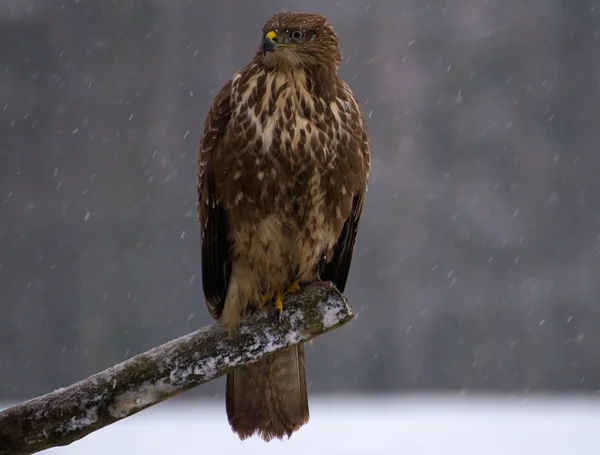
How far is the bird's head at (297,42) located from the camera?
9.00 feet

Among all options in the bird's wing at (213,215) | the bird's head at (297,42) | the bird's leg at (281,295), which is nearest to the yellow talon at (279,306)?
the bird's leg at (281,295)

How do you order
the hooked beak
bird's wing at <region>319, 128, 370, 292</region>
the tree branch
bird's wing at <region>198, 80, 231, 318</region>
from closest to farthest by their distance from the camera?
the tree branch < the hooked beak < bird's wing at <region>198, 80, 231, 318</region> < bird's wing at <region>319, 128, 370, 292</region>

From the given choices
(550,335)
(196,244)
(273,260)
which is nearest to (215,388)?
(196,244)

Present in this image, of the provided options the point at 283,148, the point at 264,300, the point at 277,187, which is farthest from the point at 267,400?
the point at 283,148

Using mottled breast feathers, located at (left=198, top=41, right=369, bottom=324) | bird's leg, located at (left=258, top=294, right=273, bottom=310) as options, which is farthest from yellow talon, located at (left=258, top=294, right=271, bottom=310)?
mottled breast feathers, located at (left=198, top=41, right=369, bottom=324)

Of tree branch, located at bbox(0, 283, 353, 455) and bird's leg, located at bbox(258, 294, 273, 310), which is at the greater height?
bird's leg, located at bbox(258, 294, 273, 310)

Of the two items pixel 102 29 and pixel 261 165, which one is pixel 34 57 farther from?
pixel 261 165

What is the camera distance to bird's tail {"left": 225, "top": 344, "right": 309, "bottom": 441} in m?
2.96

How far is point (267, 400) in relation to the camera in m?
2.97

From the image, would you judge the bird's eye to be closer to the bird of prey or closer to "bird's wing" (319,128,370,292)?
the bird of prey

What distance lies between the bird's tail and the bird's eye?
1.01 meters

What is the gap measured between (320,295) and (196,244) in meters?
5.29

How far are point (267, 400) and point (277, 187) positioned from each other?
2.37 feet

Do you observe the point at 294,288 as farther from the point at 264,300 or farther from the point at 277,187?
the point at 277,187
